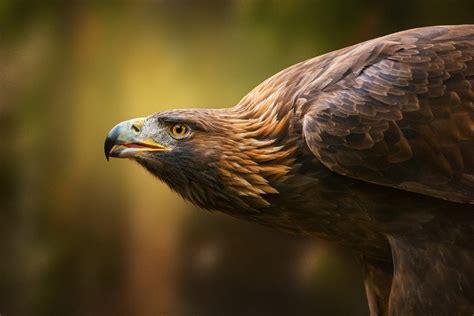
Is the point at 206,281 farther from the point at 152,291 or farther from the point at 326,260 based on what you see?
the point at 326,260

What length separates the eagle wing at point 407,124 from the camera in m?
1.68

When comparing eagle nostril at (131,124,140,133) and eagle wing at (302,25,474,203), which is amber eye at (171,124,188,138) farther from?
eagle wing at (302,25,474,203)

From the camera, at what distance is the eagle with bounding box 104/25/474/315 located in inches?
66.3

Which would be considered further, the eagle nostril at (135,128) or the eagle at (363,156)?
the eagle nostril at (135,128)

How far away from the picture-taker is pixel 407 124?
5.57 ft

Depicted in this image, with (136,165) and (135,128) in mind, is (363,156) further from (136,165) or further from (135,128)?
(136,165)

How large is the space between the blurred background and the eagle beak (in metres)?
0.86

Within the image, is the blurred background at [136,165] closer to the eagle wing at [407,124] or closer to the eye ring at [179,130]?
the eye ring at [179,130]

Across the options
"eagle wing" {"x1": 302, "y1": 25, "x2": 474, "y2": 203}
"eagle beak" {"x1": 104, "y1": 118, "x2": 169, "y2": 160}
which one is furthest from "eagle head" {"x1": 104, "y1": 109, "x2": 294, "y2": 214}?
"eagle wing" {"x1": 302, "y1": 25, "x2": 474, "y2": 203}

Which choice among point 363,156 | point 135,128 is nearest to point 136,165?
point 135,128

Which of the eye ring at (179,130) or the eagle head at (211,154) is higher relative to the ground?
the eye ring at (179,130)

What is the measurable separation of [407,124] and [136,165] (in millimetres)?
1406

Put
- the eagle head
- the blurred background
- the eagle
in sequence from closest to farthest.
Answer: the eagle
the eagle head
the blurred background

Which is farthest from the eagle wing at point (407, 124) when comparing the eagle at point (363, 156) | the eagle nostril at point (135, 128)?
the eagle nostril at point (135, 128)
